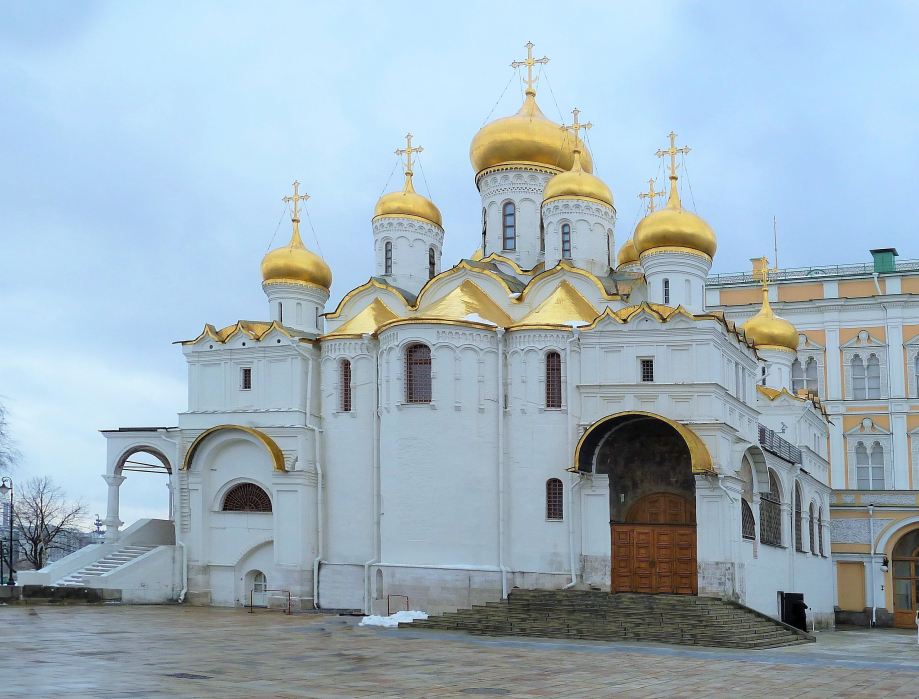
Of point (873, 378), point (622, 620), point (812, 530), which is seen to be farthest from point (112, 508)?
point (873, 378)

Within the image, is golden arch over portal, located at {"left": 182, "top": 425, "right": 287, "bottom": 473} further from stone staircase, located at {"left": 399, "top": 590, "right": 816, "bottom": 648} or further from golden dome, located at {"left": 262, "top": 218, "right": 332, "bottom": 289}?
stone staircase, located at {"left": 399, "top": 590, "right": 816, "bottom": 648}

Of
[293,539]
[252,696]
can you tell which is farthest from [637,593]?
[252,696]

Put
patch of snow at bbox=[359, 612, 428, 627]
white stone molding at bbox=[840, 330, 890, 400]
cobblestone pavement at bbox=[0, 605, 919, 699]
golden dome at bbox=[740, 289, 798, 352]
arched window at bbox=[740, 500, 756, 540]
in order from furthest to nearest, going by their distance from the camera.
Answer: white stone molding at bbox=[840, 330, 890, 400], golden dome at bbox=[740, 289, 798, 352], arched window at bbox=[740, 500, 756, 540], patch of snow at bbox=[359, 612, 428, 627], cobblestone pavement at bbox=[0, 605, 919, 699]

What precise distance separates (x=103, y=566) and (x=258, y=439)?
5.92 metres

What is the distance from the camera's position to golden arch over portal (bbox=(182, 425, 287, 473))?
27750mm

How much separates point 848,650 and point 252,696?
13.4m

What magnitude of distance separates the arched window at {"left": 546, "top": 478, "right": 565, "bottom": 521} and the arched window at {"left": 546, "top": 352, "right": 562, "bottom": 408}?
6.05 ft

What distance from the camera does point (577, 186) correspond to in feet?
98.7

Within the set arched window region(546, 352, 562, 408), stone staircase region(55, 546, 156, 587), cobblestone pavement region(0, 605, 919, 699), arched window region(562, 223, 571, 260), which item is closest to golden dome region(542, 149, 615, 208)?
arched window region(562, 223, 571, 260)

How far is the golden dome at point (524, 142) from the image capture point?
3203 cm

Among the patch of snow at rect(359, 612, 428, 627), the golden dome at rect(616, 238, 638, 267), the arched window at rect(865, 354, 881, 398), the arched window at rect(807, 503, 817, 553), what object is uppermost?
the golden dome at rect(616, 238, 638, 267)

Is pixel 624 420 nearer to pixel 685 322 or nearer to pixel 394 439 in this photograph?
pixel 685 322

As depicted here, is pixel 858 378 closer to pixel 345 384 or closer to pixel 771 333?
pixel 771 333

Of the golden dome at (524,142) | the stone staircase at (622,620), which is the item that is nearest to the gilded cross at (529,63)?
the golden dome at (524,142)
